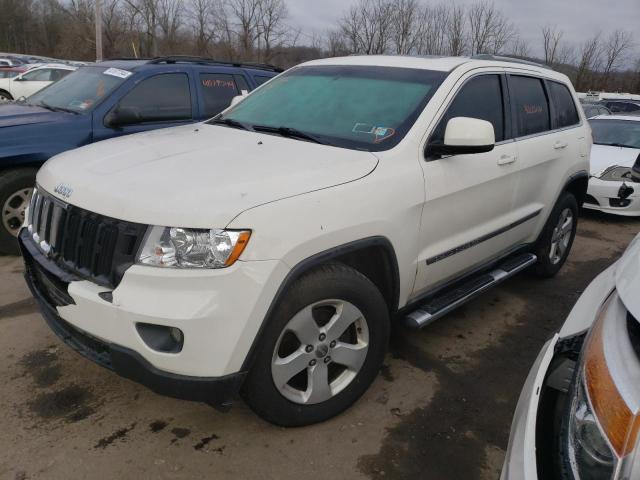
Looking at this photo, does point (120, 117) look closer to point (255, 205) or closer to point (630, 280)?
point (255, 205)

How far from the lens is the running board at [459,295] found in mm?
2932

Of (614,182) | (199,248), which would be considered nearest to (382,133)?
(199,248)

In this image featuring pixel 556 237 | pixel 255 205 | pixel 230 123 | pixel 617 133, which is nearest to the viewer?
pixel 255 205

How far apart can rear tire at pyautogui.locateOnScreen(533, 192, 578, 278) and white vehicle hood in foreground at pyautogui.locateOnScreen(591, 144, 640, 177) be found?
314cm

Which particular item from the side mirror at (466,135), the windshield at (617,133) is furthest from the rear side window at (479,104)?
the windshield at (617,133)

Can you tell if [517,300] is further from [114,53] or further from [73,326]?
[114,53]

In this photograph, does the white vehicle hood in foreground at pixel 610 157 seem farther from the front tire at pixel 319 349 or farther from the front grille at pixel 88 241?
the front grille at pixel 88 241

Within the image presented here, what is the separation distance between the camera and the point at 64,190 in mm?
2383

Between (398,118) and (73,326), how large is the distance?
2.00 metres

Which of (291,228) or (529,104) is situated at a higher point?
(529,104)

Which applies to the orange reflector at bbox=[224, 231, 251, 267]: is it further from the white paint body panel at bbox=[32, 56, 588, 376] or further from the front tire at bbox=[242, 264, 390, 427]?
the front tire at bbox=[242, 264, 390, 427]

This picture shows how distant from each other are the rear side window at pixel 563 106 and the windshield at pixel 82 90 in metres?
3.99

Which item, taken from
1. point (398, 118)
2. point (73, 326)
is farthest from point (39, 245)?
point (398, 118)

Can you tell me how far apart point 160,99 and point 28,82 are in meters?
12.0
